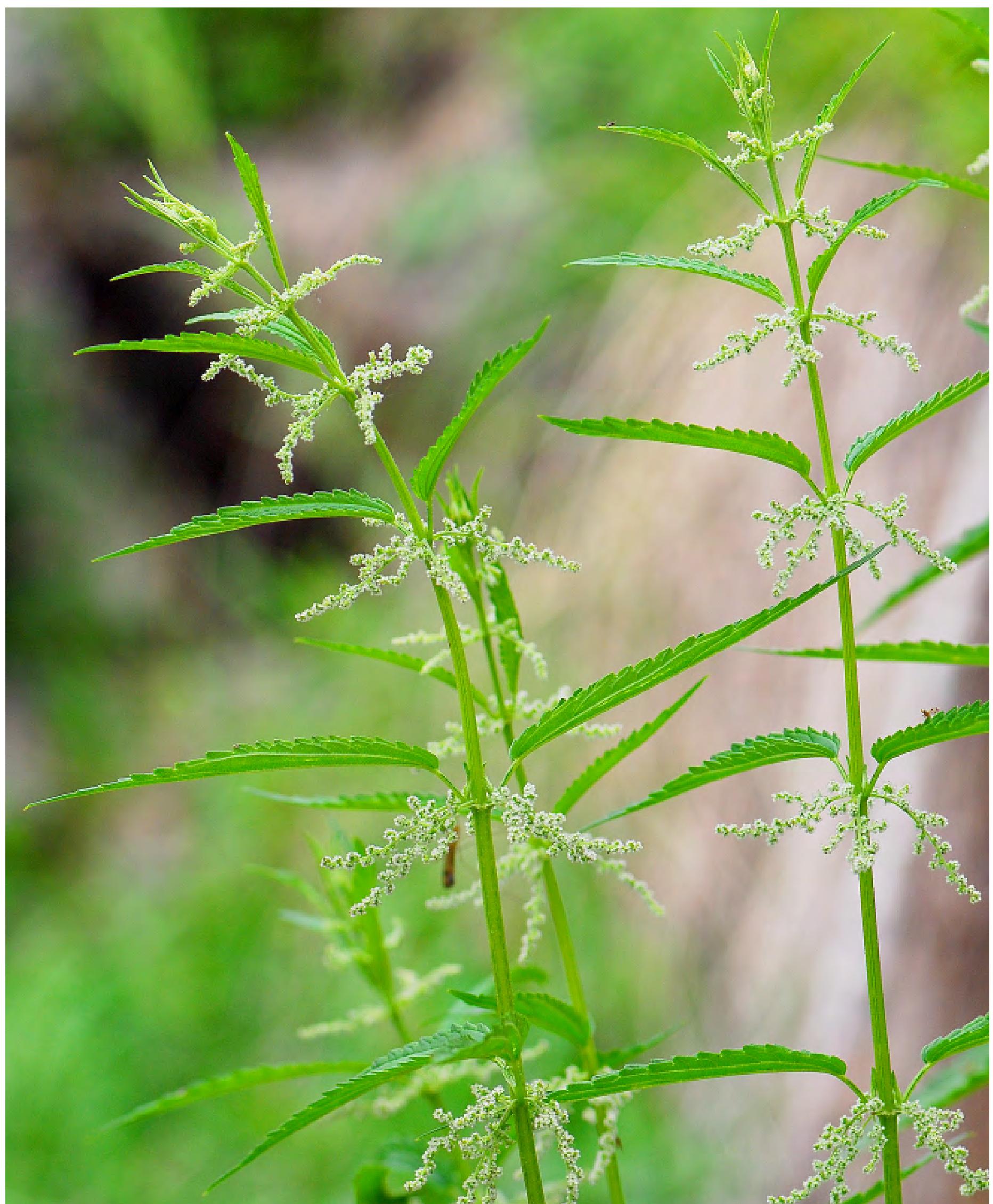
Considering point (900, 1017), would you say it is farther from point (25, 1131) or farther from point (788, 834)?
point (25, 1131)

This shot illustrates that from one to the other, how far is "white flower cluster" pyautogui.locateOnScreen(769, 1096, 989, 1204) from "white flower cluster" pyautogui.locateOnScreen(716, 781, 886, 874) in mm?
56

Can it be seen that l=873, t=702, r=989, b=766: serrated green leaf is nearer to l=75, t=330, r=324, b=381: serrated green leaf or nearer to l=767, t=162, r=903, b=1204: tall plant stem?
l=767, t=162, r=903, b=1204: tall plant stem

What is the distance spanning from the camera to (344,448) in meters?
1.83

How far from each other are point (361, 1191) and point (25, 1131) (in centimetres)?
121

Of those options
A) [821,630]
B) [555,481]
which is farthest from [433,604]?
[821,630]

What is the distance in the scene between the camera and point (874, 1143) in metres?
0.26

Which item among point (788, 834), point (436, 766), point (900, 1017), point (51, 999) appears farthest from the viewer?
point (51, 999)

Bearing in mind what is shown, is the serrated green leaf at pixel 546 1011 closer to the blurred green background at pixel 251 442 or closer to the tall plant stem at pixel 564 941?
the tall plant stem at pixel 564 941

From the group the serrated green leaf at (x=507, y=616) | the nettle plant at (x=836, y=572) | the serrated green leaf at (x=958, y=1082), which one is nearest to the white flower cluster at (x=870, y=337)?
the nettle plant at (x=836, y=572)

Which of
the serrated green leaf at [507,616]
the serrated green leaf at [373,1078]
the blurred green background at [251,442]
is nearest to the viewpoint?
the serrated green leaf at [373,1078]

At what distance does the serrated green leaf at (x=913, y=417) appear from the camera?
244 millimetres

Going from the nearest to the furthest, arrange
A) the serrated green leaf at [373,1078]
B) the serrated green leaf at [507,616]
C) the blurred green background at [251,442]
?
the serrated green leaf at [373,1078] → the serrated green leaf at [507,616] → the blurred green background at [251,442]

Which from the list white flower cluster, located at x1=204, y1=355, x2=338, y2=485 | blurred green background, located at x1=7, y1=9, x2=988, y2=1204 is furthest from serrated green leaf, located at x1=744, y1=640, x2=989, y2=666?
blurred green background, located at x1=7, y1=9, x2=988, y2=1204

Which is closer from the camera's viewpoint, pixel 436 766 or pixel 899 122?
pixel 436 766
